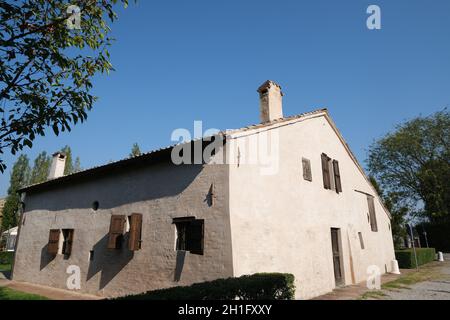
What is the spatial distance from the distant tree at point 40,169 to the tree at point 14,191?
82cm

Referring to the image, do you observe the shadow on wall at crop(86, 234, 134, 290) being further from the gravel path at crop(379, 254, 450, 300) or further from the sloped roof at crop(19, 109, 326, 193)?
the gravel path at crop(379, 254, 450, 300)

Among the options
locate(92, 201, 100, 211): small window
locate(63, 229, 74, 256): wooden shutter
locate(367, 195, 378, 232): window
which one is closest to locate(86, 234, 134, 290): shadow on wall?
locate(92, 201, 100, 211): small window

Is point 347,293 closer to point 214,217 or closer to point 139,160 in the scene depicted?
point 214,217

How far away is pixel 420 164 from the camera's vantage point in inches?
1324

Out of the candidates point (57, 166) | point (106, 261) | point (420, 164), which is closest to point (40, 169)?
point (57, 166)

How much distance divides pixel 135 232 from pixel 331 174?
830cm

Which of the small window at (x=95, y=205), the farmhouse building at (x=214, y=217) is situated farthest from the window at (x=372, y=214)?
the small window at (x=95, y=205)

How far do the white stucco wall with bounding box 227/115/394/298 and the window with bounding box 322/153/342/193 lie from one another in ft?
0.97

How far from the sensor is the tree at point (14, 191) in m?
34.3

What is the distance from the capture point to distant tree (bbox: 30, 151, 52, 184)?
40.1 m

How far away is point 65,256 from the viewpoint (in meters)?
11.6
